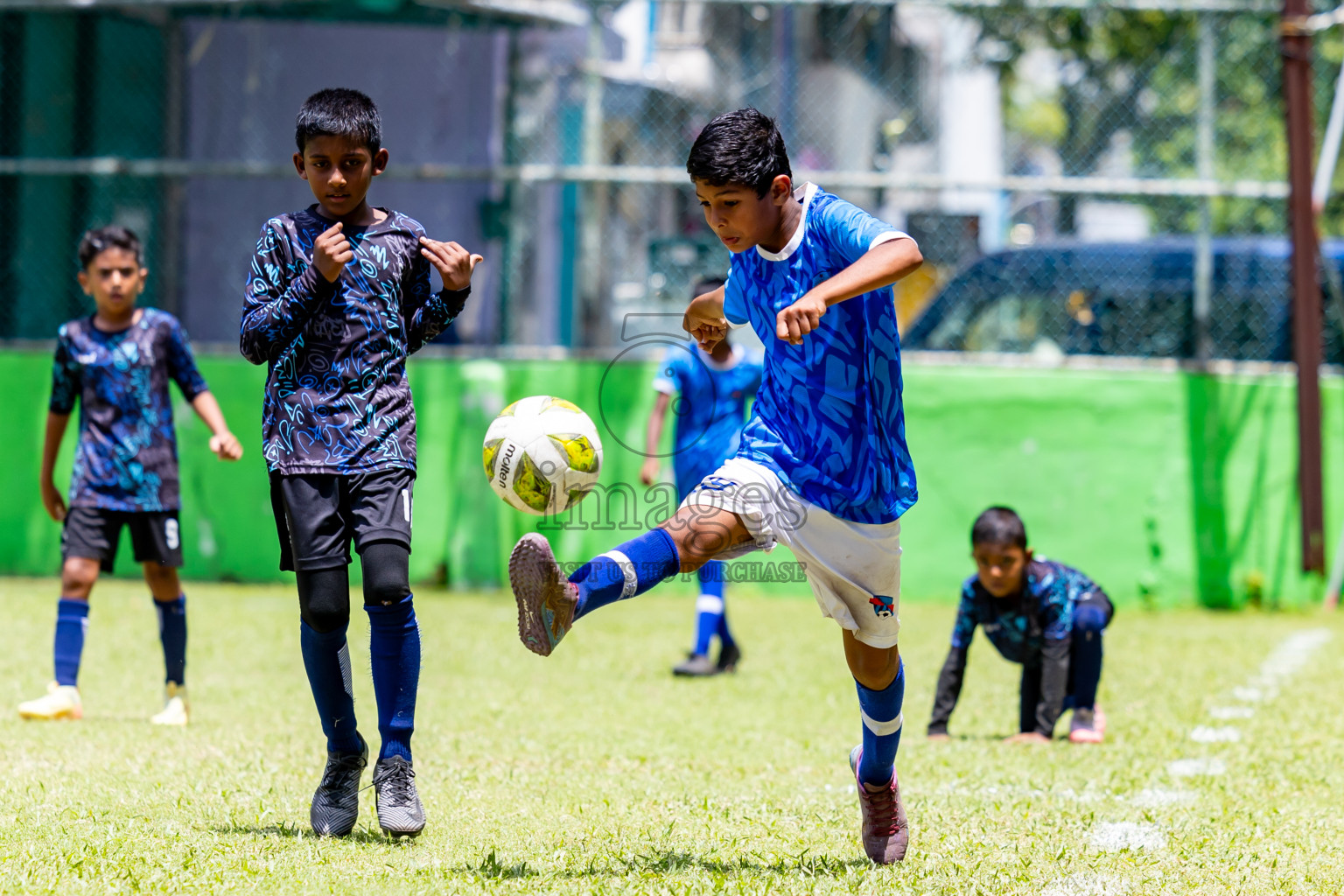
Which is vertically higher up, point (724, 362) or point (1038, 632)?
point (724, 362)

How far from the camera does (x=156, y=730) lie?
5.77 meters

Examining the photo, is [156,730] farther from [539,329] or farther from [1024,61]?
[1024,61]

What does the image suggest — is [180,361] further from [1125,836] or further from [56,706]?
[1125,836]

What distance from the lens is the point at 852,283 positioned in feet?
11.5

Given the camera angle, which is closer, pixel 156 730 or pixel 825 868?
A: pixel 825 868

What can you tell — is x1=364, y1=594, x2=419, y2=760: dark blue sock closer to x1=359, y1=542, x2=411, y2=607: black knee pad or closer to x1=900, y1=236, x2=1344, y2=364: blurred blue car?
x1=359, y1=542, x2=411, y2=607: black knee pad

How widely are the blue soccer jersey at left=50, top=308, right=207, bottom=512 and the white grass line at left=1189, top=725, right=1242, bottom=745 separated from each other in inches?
168

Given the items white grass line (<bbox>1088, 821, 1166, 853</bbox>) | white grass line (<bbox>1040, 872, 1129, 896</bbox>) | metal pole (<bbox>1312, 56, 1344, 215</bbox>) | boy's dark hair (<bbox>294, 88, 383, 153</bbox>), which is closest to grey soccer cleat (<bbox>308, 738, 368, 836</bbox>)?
boy's dark hair (<bbox>294, 88, 383, 153</bbox>)

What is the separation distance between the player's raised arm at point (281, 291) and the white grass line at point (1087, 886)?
2.31 meters

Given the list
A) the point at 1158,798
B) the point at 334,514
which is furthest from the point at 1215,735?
the point at 334,514

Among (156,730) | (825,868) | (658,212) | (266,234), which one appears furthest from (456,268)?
(658,212)

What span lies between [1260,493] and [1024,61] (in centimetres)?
351

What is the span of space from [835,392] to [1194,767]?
99.3 inches

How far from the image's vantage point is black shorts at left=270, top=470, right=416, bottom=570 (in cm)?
393
